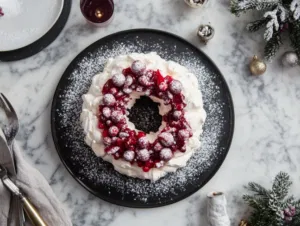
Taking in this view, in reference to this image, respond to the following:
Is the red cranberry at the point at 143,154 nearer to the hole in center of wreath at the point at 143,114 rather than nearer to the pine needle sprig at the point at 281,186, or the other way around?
the hole in center of wreath at the point at 143,114

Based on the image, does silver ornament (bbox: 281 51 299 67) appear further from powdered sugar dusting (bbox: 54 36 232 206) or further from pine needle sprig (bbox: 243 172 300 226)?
pine needle sprig (bbox: 243 172 300 226)

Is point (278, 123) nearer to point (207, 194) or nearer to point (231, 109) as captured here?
point (231, 109)

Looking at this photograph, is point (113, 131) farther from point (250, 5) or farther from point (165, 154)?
point (250, 5)

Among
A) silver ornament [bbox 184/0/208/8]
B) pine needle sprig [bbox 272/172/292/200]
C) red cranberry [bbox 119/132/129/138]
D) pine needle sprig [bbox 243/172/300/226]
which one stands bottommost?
pine needle sprig [bbox 243/172/300/226]

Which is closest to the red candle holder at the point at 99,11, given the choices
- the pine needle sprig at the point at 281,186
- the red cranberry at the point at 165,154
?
the red cranberry at the point at 165,154

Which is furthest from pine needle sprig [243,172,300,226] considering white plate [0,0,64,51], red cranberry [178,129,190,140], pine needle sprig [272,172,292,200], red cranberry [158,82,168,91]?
white plate [0,0,64,51]

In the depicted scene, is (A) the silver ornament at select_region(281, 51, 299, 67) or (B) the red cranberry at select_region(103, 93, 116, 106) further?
(A) the silver ornament at select_region(281, 51, 299, 67)
